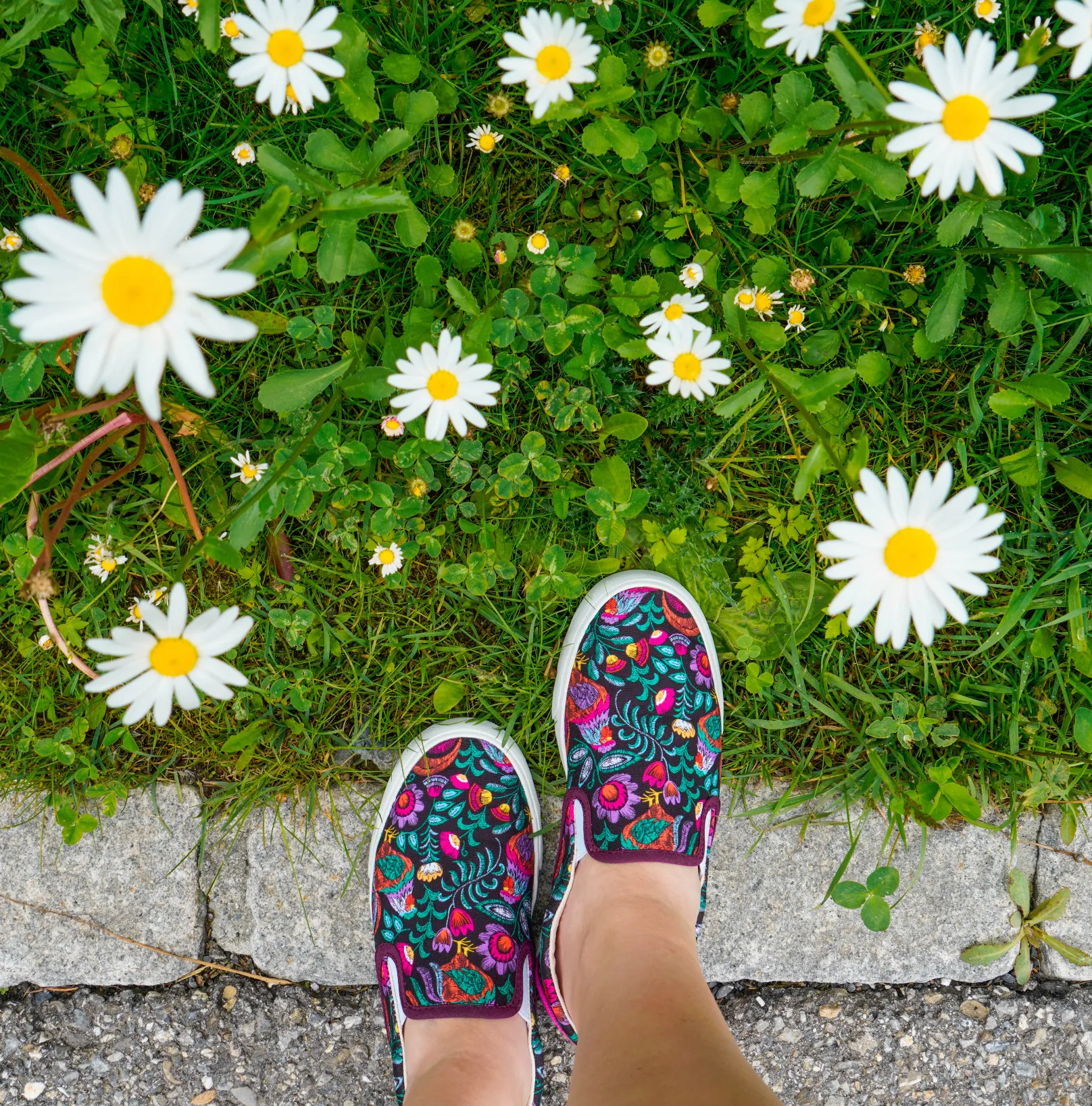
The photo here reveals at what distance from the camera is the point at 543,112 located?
1.35m

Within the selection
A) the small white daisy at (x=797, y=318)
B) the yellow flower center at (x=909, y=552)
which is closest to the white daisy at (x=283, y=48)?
the small white daisy at (x=797, y=318)

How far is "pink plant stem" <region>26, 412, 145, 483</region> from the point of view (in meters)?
1.42

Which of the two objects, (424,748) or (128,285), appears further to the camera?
(424,748)

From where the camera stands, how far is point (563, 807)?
1896mm

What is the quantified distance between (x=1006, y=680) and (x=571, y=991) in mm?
1085

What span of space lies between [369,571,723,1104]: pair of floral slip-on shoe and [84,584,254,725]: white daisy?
2.35ft

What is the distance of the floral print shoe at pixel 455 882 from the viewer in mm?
1828

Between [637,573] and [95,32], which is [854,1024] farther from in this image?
[95,32]

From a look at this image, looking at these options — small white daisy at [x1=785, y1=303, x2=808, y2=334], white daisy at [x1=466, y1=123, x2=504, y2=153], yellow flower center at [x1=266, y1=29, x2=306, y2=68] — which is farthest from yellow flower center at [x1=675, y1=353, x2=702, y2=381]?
yellow flower center at [x1=266, y1=29, x2=306, y2=68]

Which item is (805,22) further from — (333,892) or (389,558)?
(333,892)

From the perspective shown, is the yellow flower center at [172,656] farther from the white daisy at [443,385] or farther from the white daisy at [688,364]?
the white daisy at [688,364]

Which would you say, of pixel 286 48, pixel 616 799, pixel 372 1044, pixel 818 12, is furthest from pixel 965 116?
pixel 372 1044

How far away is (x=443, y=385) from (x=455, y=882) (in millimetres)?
1092

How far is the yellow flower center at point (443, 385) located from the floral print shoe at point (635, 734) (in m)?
0.61
